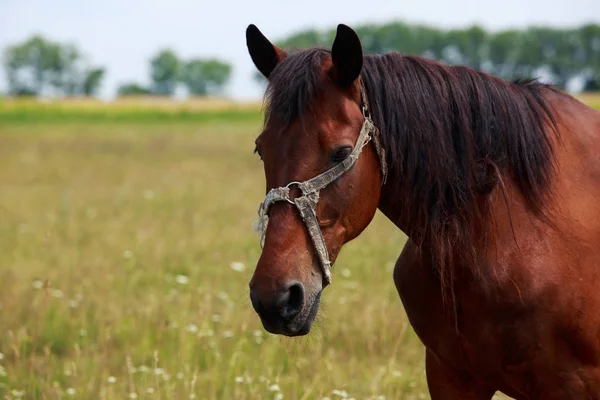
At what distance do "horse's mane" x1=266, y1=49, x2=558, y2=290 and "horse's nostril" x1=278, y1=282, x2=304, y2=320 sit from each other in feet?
2.10

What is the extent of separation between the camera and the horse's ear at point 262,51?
9.93 ft

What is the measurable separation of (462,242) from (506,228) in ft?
0.62

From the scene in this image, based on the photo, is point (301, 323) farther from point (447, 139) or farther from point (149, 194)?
point (149, 194)

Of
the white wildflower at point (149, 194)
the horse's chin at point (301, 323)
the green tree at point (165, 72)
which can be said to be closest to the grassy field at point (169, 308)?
the white wildflower at point (149, 194)

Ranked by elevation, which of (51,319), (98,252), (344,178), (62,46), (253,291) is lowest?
(62,46)

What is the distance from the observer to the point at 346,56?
109 inches

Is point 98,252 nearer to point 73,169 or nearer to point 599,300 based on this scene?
point 599,300

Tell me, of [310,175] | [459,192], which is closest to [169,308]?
[459,192]

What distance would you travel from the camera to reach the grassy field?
4871 mm

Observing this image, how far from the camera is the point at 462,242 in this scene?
309 centimetres

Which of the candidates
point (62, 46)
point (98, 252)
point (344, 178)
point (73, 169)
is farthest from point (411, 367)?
point (62, 46)

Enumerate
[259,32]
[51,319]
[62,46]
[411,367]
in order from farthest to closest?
[62,46], [51,319], [411,367], [259,32]

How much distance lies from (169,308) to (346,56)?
4.19 m

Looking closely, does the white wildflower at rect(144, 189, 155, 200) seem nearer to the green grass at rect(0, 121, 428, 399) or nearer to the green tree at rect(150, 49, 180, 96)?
the green grass at rect(0, 121, 428, 399)
